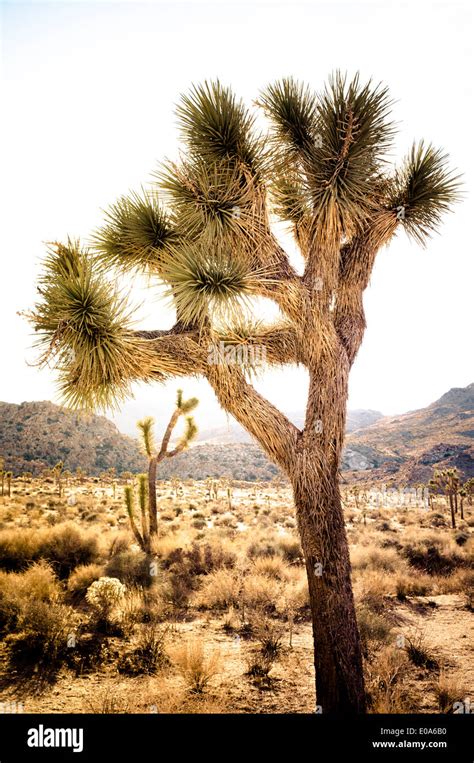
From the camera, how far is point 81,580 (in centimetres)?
769

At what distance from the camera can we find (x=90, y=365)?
3.92 meters

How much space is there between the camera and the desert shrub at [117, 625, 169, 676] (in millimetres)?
4723

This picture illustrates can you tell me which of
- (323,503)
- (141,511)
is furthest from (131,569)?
(323,503)

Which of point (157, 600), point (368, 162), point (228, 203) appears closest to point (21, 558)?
point (157, 600)

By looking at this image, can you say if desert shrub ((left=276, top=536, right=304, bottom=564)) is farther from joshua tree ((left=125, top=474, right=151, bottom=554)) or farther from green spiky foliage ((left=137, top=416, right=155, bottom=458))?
green spiky foliage ((left=137, top=416, right=155, bottom=458))

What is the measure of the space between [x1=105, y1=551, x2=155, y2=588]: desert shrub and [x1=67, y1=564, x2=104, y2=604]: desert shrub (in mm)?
268

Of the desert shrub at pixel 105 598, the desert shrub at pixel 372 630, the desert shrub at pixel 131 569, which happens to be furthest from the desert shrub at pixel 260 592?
the desert shrub at pixel 105 598

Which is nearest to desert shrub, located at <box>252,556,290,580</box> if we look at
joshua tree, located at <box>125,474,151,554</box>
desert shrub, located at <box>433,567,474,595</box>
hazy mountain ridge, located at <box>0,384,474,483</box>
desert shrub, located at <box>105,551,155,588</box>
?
desert shrub, located at <box>105,551,155,588</box>

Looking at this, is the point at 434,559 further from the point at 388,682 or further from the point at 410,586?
the point at 388,682

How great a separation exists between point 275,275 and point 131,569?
693 centimetres

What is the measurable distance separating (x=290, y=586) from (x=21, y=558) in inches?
223

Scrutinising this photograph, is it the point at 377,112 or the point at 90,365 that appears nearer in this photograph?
the point at 90,365
